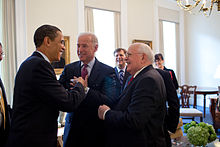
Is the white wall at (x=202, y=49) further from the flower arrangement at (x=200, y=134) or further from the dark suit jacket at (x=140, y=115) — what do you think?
the dark suit jacket at (x=140, y=115)

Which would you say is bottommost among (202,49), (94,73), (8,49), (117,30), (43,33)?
(94,73)

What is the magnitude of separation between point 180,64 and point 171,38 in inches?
44.5

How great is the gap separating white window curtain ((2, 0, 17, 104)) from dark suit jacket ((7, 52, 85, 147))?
3.37 m

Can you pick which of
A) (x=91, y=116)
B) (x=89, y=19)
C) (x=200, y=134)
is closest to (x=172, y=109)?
(x=200, y=134)

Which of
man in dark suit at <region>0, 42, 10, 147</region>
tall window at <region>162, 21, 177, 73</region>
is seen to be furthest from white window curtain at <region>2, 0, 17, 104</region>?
tall window at <region>162, 21, 177, 73</region>

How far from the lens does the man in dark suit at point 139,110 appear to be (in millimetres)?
1582

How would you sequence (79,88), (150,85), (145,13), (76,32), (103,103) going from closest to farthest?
(150,85) → (79,88) → (103,103) → (76,32) → (145,13)

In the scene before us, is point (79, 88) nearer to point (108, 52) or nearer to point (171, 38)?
point (108, 52)

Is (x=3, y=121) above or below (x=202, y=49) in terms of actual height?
below

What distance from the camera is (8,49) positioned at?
4.64 metres

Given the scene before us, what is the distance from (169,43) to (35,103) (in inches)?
314

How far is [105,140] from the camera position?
78.4 inches

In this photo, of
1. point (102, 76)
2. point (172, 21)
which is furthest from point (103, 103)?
point (172, 21)

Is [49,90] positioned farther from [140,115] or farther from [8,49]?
[8,49]
